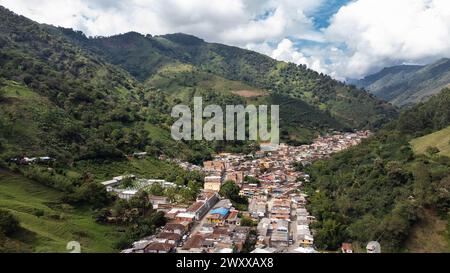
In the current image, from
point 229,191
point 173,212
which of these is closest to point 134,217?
point 173,212

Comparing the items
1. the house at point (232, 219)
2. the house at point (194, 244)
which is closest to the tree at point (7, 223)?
the house at point (194, 244)

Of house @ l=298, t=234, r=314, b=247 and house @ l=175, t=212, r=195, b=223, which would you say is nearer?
house @ l=298, t=234, r=314, b=247

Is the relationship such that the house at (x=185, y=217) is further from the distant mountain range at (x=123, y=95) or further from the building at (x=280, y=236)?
the distant mountain range at (x=123, y=95)

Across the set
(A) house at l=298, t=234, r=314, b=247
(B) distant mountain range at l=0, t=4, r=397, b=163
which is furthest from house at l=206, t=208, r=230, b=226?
(B) distant mountain range at l=0, t=4, r=397, b=163

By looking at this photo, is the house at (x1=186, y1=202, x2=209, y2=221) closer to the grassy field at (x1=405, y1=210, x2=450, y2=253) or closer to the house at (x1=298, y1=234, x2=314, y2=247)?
the house at (x1=298, y1=234, x2=314, y2=247)

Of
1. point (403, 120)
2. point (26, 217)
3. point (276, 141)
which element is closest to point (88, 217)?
point (26, 217)
